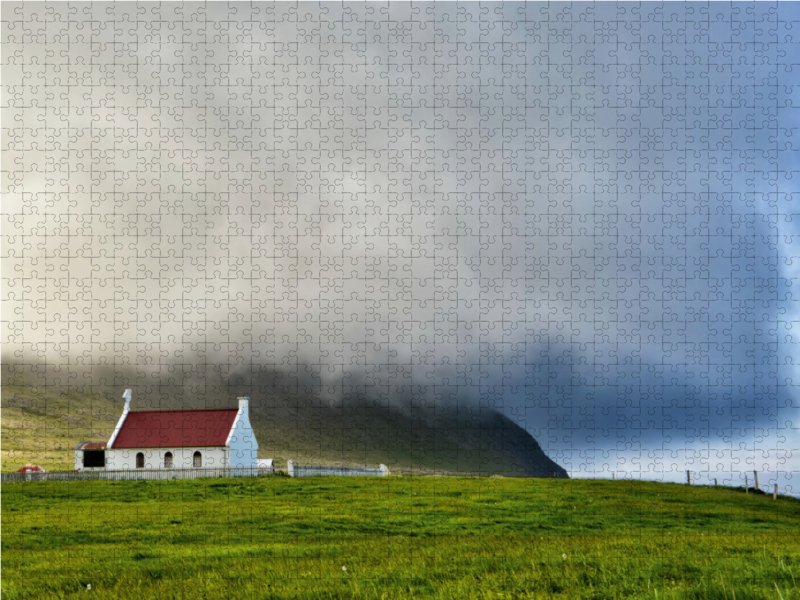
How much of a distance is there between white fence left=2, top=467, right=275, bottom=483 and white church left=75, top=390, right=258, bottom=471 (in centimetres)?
749

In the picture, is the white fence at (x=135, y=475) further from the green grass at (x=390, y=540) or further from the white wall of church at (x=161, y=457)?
the white wall of church at (x=161, y=457)

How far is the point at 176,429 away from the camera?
77.2 meters

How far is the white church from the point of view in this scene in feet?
240

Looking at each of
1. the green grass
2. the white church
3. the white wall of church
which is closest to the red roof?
the white church

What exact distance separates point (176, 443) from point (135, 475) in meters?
11.3

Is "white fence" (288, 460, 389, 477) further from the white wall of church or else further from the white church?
the white wall of church

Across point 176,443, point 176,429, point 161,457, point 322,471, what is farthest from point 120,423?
point 322,471

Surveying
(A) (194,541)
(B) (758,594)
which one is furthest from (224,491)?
(B) (758,594)

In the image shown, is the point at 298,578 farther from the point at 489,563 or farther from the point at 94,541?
the point at 94,541

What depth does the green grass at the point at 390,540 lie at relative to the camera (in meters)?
9.25

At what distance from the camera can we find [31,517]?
3566 cm

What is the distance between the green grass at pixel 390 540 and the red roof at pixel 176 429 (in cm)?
1706

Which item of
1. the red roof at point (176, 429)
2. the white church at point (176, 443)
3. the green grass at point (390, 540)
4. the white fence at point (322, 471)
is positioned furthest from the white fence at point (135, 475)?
the red roof at point (176, 429)

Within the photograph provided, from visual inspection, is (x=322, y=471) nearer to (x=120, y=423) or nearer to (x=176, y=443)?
(x=176, y=443)
